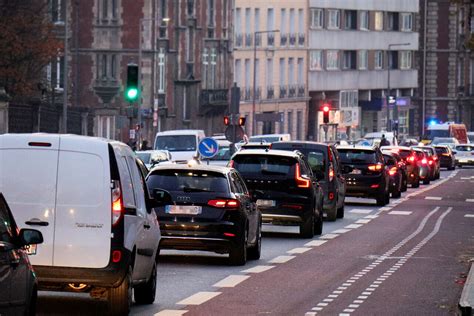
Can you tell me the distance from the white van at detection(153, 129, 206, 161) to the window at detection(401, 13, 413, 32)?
85931 millimetres

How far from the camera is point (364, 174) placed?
50719mm

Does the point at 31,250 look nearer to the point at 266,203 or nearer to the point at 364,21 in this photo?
the point at 266,203

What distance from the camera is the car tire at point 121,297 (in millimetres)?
18375

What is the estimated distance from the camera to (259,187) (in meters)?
33.8

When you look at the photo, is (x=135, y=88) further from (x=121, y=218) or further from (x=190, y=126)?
(x=190, y=126)

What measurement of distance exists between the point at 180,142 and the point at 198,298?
49.1m

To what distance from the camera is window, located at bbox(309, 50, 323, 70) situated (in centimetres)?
13450

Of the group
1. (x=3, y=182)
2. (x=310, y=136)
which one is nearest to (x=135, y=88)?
(x=3, y=182)

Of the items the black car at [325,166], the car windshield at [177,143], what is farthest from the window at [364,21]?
the black car at [325,166]

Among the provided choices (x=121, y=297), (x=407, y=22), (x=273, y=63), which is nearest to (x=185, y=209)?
(x=121, y=297)

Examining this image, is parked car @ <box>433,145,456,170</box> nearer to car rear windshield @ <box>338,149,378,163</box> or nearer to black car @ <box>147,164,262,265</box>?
car rear windshield @ <box>338,149,378,163</box>

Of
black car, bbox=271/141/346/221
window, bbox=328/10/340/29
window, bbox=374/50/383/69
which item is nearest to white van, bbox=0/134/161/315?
black car, bbox=271/141/346/221

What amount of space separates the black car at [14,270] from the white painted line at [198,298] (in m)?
5.29

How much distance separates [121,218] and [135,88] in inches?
1157
